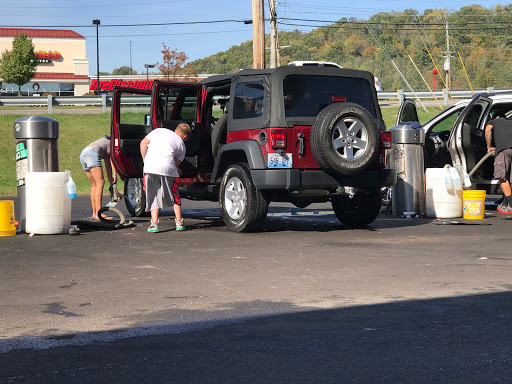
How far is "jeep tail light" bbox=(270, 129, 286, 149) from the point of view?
33.8 ft

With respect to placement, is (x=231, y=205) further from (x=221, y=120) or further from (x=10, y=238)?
(x=10, y=238)

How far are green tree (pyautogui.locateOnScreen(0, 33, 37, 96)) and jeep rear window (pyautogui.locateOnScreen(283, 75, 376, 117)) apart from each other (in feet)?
203

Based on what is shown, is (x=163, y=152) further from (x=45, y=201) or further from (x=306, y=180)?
(x=306, y=180)

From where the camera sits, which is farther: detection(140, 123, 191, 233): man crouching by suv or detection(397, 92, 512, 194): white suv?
detection(397, 92, 512, 194): white suv

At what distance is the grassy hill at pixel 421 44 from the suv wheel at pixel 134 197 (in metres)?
29.0

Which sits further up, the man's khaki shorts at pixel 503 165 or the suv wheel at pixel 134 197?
the man's khaki shorts at pixel 503 165

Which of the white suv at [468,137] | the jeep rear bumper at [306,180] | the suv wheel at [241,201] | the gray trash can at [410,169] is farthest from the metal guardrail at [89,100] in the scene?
the jeep rear bumper at [306,180]

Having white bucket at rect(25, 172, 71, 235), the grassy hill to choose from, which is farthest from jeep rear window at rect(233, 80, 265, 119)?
the grassy hill

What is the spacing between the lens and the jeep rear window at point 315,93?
416 inches

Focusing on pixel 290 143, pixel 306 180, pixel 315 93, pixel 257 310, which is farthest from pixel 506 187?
pixel 257 310

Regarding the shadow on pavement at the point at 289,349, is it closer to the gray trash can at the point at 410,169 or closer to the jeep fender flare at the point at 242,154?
the jeep fender flare at the point at 242,154

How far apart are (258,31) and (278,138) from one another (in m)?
14.3

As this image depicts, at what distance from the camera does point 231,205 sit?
1117 cm

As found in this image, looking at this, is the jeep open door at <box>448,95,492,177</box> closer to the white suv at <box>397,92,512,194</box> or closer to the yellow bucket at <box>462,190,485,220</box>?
the white suv at <box>397,92,512,194</box>
